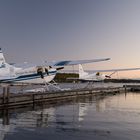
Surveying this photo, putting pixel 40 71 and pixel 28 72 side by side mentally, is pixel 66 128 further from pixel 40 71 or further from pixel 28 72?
pixel 40 71

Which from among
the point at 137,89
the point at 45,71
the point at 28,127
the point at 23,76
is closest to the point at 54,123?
the point at 28,127

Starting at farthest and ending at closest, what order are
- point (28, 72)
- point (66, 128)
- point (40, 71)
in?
point (40, 71) → point (28, 72) → point (66, 128)

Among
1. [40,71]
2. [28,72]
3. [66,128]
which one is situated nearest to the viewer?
[66,128]

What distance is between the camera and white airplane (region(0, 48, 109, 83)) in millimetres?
23734

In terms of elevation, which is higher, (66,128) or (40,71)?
(40,71)

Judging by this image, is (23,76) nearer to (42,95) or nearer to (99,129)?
(42,95)

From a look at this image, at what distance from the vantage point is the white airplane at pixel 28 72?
23734 mm

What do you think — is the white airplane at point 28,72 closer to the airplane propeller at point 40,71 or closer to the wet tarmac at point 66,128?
the airplane propeller at point 40,71

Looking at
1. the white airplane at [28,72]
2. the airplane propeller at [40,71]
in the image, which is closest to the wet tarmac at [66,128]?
the white airplane at [28,72]

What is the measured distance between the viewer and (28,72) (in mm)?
26953

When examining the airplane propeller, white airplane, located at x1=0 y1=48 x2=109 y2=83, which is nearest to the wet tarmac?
white airplane, located at x1=0 y1=48 x2=109 y2=83

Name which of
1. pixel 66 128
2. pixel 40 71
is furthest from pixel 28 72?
→ pixel 66 128

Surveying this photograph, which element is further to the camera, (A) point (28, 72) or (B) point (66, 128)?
(A) point (28, 72)

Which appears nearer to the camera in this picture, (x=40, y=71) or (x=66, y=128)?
(x=66, y=128)
